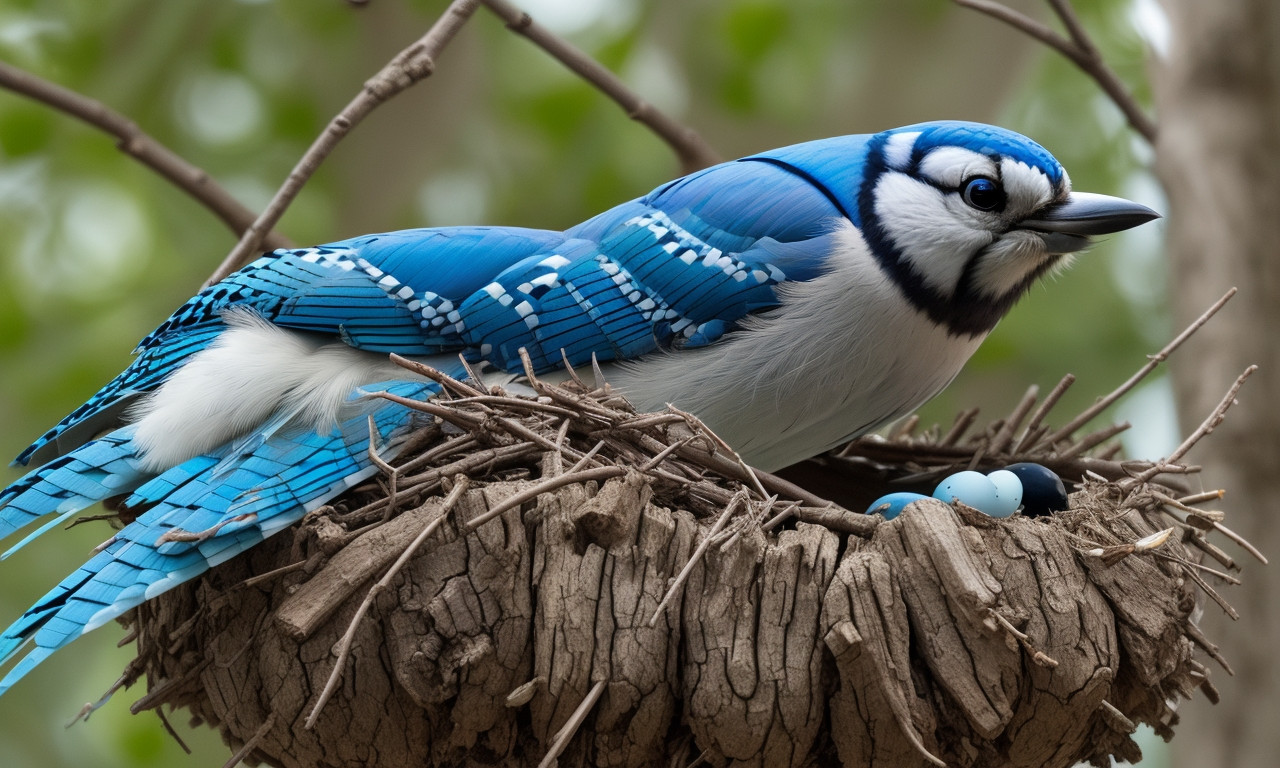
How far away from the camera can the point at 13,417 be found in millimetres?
2898

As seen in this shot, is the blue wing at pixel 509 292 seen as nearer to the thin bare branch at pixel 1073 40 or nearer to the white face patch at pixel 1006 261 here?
the white face patch at pixel 1006 261

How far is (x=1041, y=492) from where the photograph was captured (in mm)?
1594

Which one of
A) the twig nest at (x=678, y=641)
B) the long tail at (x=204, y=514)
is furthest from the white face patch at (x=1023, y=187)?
the long tail at (x=204, y=514)

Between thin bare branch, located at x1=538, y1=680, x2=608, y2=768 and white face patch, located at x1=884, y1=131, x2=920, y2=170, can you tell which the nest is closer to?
thin bare branch, located at x1=538, y1=680, x2=608, y2=768

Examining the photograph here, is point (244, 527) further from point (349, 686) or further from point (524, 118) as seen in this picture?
point (524, 118)

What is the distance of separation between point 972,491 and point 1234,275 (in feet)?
3.41

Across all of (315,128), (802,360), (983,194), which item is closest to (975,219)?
(983,194)

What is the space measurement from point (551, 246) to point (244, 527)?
0.59 meters

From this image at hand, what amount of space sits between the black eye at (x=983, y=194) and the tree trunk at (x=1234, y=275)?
89cm

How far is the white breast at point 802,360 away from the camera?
1.50m

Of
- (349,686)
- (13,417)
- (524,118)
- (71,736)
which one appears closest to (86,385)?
(13,417)

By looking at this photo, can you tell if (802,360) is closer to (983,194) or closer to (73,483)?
(983,194)

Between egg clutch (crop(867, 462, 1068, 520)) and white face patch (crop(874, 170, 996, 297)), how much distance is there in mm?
249

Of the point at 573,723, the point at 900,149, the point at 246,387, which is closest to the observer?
the point at 573,723
